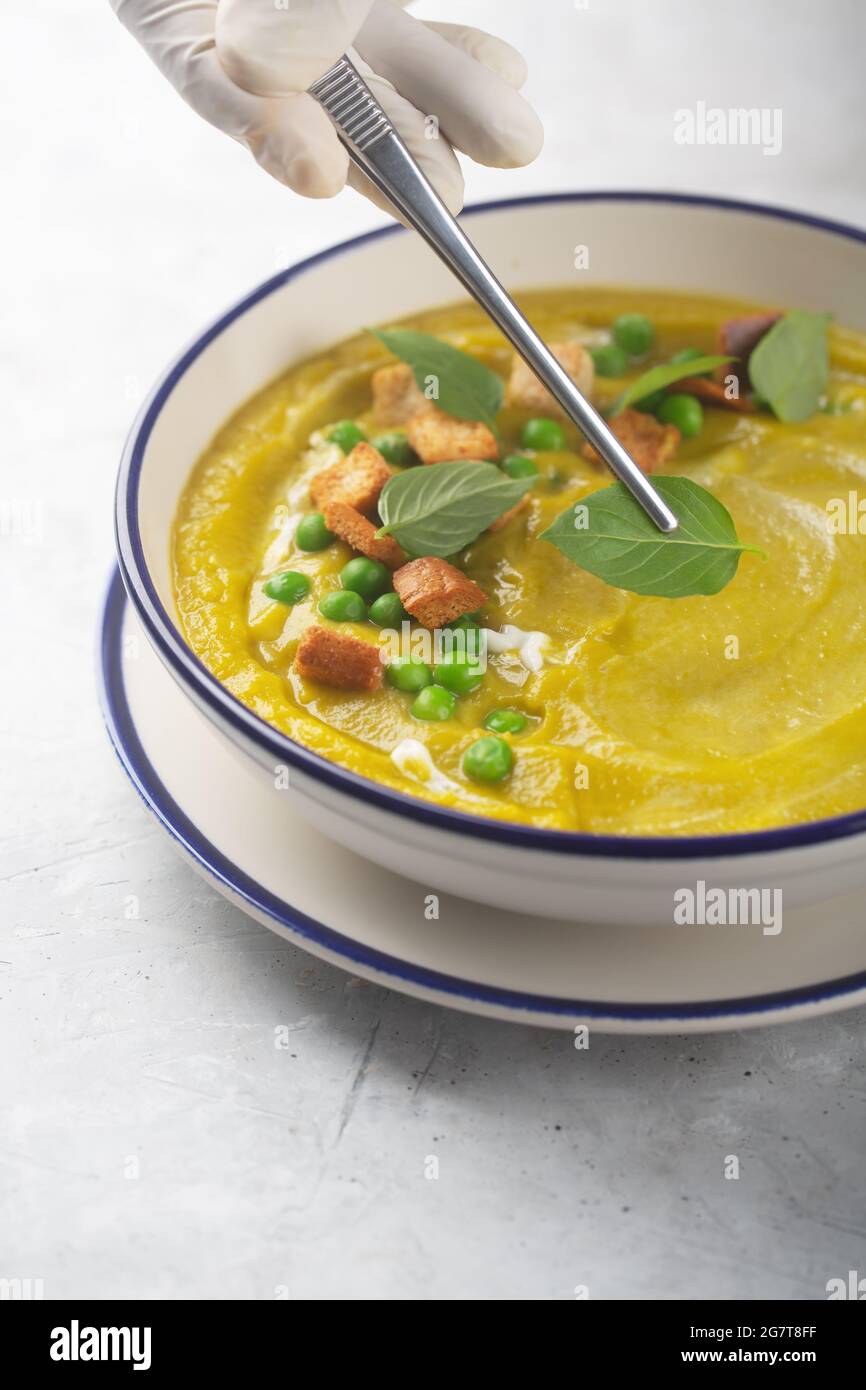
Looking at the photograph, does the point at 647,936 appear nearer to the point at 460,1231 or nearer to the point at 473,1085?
the point at 473,1085

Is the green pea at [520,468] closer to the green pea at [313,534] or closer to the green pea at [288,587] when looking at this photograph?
the green pea at [313,534]

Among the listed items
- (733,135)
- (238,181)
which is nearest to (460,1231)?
(238,181)

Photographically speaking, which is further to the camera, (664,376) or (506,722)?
(664,376)

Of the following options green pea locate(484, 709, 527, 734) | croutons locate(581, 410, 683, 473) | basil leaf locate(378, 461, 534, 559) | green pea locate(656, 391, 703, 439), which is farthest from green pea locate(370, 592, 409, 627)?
green pea locate(656, 391, 703, 439)

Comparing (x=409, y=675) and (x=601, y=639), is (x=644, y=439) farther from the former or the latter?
(x=409, y=675)

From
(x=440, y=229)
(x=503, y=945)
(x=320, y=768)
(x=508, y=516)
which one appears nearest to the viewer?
(x=320, y=768)

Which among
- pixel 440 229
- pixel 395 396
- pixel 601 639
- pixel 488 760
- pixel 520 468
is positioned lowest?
pixel 488 760

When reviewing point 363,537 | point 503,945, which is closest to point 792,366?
point 363,537
